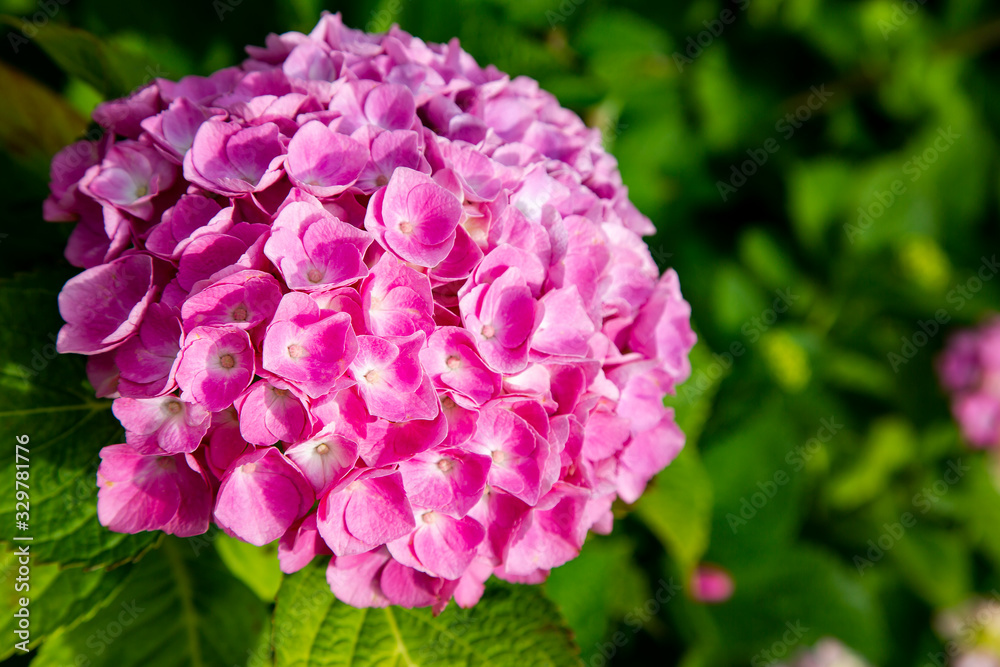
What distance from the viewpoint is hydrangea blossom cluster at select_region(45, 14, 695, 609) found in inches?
29.6

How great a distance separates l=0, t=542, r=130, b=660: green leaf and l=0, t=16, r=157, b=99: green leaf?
72 cm

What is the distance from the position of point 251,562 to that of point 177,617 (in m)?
0.14

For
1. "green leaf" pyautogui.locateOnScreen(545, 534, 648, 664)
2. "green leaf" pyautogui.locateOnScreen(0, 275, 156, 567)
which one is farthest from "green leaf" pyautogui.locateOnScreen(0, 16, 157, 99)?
"green leaf" pyautogui.locateOnScreen(545, 534, 648, 664)

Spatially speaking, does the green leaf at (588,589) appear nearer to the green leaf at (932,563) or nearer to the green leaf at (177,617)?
the green leaf at (177,617)

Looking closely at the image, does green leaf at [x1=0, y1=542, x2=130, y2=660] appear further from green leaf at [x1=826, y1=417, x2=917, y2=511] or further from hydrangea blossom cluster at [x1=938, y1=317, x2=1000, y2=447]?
hydrangea blossom cluster at [x1=938, y1=317, x2=1000, y2=447]

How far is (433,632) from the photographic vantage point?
1033 mm

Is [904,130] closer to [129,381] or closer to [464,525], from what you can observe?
[464,525]

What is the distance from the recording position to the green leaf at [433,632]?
980 mm

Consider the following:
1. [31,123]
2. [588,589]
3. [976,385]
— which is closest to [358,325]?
[31,123]

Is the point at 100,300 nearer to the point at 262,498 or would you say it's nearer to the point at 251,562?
the point at 262,498

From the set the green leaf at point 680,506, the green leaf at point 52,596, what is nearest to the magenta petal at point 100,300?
the green leaf at point 52,596

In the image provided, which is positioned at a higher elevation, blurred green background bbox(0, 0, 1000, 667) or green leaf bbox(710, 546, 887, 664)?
blurred green background bbox(0, 0, 1000, 667)

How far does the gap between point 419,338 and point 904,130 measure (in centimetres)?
286

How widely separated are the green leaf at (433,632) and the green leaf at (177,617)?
19cm
